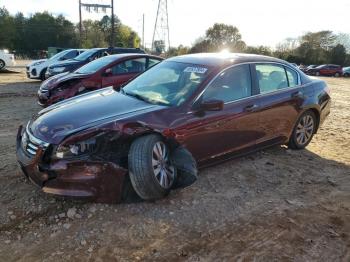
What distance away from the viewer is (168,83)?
4957mm

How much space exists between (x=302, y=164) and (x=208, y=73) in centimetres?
204

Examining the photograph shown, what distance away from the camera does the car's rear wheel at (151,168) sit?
3.79 m

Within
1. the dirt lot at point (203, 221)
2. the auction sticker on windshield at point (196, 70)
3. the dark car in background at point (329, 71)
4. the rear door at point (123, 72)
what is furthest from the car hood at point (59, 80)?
the dark car in background at point (329, 71)

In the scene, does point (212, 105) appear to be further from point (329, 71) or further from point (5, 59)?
point (329, 71)

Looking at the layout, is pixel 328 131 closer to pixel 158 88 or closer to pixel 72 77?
pixel 158 88

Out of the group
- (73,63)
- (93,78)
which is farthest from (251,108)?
(73,63)

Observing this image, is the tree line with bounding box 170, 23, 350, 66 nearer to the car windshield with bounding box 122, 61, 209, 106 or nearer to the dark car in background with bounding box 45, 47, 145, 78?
the dark car in background with bounding box 45, 47, 145, 78

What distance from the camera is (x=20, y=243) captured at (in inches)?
133

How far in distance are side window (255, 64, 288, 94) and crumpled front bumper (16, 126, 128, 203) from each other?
2571 millimetres

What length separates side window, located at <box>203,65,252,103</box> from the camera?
472 centimetres

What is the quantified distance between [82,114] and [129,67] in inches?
204

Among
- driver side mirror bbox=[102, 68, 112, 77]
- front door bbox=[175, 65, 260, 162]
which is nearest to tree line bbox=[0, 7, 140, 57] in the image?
driver side mirror bbox=[102, 68, 112, 77]

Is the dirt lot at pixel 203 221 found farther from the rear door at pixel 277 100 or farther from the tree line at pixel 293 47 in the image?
the tree line at pixel 293 47

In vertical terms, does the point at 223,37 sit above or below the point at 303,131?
above
